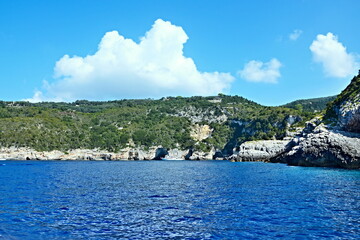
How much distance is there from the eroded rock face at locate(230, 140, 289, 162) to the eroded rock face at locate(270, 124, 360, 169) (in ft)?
135

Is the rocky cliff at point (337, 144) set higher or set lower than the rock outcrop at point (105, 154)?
higher

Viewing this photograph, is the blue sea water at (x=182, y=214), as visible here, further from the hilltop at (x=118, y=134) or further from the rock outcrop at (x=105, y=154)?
the rock outcrop at (x=105, y=154)

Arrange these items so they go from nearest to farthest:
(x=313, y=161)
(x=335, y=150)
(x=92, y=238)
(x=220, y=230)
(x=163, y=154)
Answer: (x=92, y=238) → (x=220, y=230) → (x=335, y=150) → (x=313, y=161) → (x=163, y=154)

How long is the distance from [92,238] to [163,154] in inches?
6460

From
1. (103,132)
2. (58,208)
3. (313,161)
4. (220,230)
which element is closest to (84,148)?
(103,132)

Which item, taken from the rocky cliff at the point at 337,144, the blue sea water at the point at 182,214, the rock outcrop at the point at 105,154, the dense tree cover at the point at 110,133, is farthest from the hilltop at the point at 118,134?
the blue sea water at the point at 182,214

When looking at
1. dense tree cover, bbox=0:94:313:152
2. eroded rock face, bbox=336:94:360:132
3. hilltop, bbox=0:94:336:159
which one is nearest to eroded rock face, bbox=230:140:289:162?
hilltop, bbox=0:94:336:159

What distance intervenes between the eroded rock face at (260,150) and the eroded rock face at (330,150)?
4130 cm

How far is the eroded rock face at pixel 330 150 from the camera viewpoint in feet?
214

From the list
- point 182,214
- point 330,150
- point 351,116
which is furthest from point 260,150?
point 182,214

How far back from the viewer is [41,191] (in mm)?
37000

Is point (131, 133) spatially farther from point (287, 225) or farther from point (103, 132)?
point (287, 225)

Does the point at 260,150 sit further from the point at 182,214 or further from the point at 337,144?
the point at 182,214

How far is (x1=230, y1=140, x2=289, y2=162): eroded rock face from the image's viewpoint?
125 m
